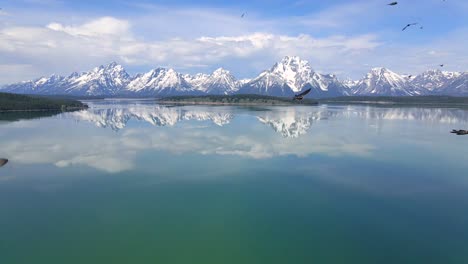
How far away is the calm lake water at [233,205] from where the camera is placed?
66.1 feet

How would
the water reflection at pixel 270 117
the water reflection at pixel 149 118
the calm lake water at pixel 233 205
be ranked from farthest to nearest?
1. the water reflection at pixel 149 118
2. the water reflection at pixel 270 117
3. the calm lake water at pixel 233 205

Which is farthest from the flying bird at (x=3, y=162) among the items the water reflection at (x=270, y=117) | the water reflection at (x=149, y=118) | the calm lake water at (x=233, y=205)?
the water reflection at (x=270, y=117)

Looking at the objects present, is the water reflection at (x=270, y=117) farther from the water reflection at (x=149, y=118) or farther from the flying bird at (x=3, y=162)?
the flying bird at (x=3, y=162)

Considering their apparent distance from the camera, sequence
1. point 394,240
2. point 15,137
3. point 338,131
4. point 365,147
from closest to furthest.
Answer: point 394,240
point 365,147
point 15,137
point 338,131

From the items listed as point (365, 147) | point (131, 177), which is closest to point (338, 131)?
point (365, 147)

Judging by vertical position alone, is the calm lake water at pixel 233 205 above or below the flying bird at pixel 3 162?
below

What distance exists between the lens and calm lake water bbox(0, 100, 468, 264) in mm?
20156

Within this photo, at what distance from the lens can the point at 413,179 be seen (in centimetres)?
3516

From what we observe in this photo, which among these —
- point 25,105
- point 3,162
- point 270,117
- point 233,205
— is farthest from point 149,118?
point 233,205

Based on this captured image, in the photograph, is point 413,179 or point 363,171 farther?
point 363,171

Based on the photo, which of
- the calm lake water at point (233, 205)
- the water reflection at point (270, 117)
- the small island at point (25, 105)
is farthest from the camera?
the small island at point (25, 105)

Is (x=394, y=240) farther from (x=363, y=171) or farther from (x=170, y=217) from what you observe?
(x=363, y=171)

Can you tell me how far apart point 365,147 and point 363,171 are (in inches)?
696

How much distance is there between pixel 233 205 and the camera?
27.3m
